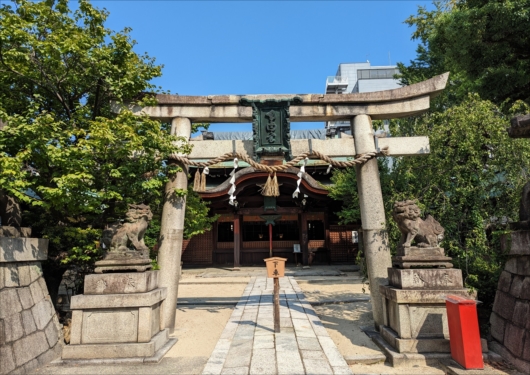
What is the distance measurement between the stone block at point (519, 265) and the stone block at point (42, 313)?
7.44 meters

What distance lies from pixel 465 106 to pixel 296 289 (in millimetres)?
7650

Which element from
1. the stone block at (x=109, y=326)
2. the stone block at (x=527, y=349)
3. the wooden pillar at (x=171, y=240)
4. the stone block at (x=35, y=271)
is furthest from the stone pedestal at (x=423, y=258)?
the stone block at (x=35, y=271)

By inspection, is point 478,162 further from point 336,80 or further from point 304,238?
point 336,80

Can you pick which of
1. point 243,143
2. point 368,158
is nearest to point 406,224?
point 368,158

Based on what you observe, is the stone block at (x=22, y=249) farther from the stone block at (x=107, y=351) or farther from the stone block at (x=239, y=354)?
the stone block at (x=239, y=354)

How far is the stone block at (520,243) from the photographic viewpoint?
4.63m

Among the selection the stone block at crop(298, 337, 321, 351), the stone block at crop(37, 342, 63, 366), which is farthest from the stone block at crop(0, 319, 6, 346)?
the stone block at crop(298, 337, 321, 351)

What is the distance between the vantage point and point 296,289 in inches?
452

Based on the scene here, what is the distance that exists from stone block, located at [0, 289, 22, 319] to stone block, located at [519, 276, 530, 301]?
23.9 feet

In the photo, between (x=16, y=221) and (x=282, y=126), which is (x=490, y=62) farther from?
(x=16, y=221)

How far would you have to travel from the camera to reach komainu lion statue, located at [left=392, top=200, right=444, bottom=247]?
5.46m

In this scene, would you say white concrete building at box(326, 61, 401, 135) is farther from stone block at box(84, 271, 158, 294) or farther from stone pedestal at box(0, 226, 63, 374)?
stone pedestal at box(0, 226, 63, 374)

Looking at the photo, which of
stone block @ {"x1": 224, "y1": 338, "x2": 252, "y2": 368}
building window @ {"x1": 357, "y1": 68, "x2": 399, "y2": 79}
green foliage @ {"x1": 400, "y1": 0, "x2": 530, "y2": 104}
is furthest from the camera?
building window @ {"x1": 357, "y1": 68, "x2": 399, "y2": 79}

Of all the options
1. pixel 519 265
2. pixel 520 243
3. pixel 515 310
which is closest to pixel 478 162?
pixel 520 243
